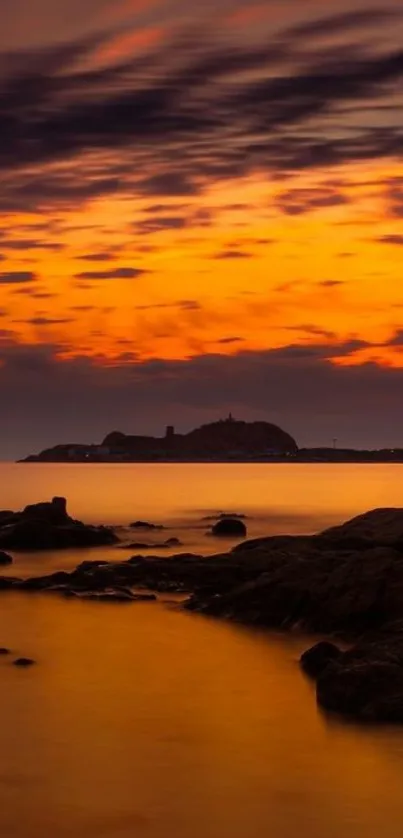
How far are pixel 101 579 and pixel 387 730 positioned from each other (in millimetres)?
18279

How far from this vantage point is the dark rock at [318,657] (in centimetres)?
2259

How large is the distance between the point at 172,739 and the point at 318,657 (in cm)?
505

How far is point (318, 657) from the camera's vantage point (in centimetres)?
2309

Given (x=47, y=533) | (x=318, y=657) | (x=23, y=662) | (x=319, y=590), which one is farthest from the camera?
(x=47, y=533)

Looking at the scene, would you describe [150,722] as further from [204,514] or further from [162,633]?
[204,514]

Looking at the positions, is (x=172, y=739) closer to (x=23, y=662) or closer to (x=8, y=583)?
(x=23, y=662)

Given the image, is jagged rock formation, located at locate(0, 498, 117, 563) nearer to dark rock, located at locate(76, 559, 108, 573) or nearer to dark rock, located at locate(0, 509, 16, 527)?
dark rock, located at locate(0, 509, 16, 527)

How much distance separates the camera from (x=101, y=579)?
35.3 meters

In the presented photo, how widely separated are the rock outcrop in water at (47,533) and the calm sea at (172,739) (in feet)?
60.7

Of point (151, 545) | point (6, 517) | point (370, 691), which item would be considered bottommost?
point (370, 691)

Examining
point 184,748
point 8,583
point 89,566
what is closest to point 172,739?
point 184,748

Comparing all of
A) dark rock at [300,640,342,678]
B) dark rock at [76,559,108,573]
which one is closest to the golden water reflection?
dark rock at [300,640,342,678]

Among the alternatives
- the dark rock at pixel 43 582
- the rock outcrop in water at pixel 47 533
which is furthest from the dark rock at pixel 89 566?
the rock outcrop in water at pixel 47 533

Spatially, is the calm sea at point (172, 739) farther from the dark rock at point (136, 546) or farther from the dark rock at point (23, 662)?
the dark rock at point (136, 546)
